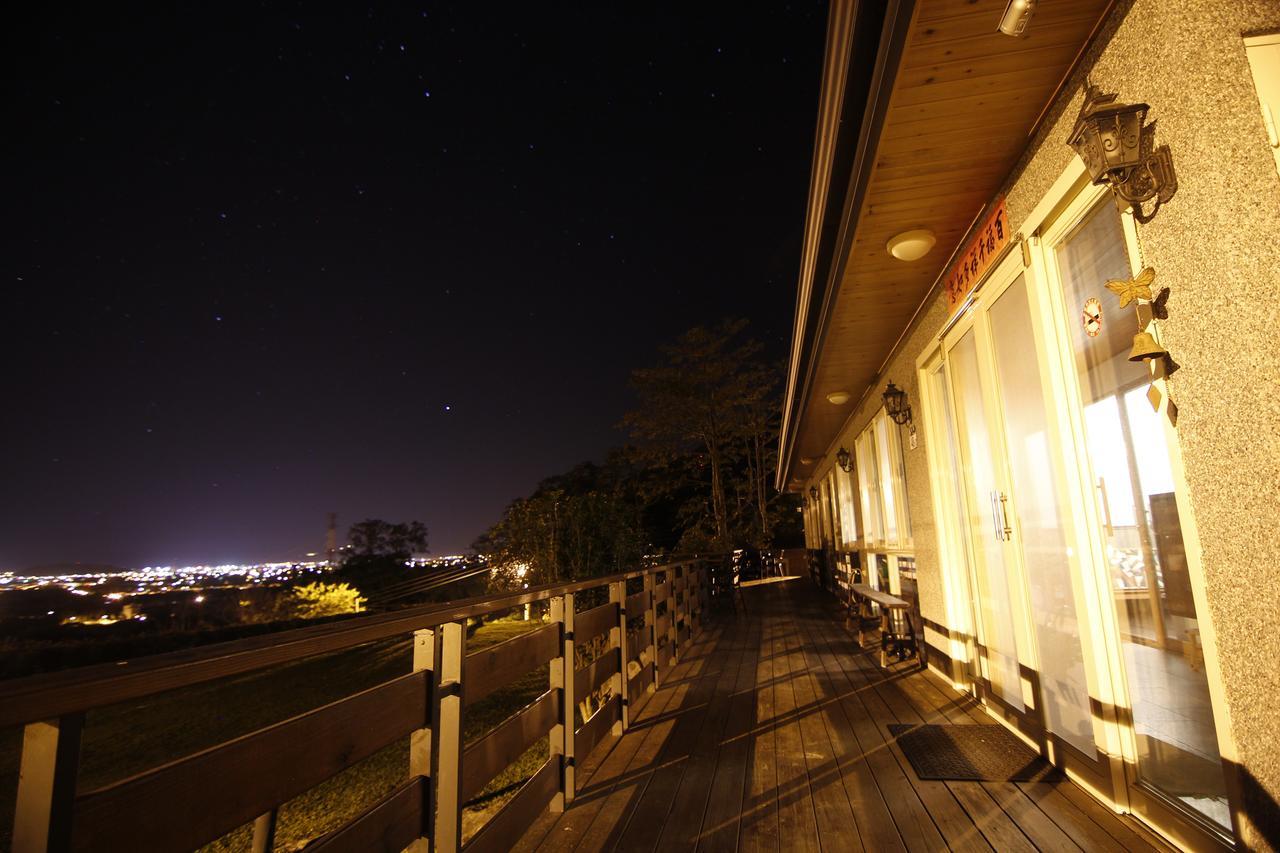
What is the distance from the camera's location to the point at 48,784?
0.64m

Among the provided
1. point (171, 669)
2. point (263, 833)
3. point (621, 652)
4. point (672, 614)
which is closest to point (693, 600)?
point (672, 614)

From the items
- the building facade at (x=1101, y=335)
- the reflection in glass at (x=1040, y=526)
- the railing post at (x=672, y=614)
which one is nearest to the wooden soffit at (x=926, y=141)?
the building facade at (x=1101, y=335)

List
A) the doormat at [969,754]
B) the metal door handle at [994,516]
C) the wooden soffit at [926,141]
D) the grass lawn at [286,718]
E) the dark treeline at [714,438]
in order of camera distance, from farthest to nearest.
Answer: the dark treeline at [714,438] < the grass lawn at [286,718] < the metal door handle at [994,516] < the doormat at [969,754] < the wooden soffit at [926,141]

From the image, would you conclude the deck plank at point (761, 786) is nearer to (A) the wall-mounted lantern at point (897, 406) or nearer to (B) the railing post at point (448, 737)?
(B) the railing post at point (448, 737)

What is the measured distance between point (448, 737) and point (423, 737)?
107 millimetres

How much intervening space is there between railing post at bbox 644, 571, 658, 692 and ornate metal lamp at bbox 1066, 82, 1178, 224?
10.9 ft

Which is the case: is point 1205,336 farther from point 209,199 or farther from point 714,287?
point 209,199

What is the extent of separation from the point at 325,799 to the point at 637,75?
13.2 m

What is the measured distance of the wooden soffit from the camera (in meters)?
1.84

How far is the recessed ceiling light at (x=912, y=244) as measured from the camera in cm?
310

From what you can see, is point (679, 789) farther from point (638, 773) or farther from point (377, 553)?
point (377, 553)

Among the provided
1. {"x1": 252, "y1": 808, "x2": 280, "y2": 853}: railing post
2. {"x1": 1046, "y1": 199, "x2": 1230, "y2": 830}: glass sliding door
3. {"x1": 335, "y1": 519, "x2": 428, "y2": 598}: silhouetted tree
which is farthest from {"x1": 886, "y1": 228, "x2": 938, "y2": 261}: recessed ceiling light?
{"x1": 335, "y1": 519, "x2": 428, "y2": 598}: silhouetted tree

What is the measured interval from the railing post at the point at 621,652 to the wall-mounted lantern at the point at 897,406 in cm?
262

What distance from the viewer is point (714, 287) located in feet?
65.1
